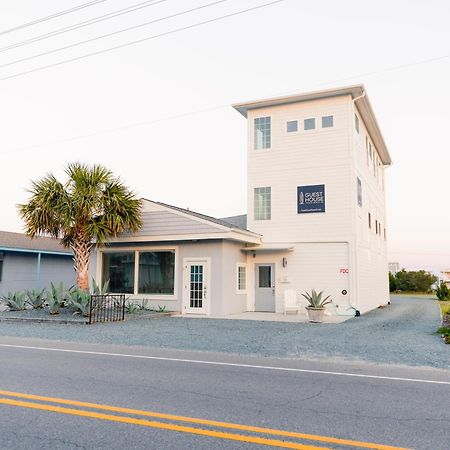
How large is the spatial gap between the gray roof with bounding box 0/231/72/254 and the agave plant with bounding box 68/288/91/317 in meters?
10.3

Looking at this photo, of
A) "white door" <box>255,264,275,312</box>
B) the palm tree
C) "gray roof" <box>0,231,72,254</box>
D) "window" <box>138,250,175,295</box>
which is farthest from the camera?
"gray roof" <box>0,231,72,254</box>

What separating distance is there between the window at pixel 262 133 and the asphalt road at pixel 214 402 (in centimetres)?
1397

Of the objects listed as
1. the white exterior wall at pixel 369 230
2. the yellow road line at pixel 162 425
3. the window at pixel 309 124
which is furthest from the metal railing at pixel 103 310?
the window at pixel 309 124

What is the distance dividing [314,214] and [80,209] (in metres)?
9.77

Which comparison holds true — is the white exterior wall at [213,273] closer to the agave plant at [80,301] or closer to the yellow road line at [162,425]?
the agave plant at [80,301]

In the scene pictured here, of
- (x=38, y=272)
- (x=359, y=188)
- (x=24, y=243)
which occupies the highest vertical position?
(x=359, y=188)

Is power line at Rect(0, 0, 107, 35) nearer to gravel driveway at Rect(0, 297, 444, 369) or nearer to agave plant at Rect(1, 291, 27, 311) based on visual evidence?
gravel driveway at Rect(0, 297, 444, 369)

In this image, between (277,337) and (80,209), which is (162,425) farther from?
(80,209)

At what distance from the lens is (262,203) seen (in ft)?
67.8

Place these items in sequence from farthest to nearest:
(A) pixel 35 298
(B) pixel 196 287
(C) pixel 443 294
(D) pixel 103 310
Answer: (C) pixel 443 294 < (B) pixel 196 287 < (A) pixel 35 298 < (D) pixel 103 310

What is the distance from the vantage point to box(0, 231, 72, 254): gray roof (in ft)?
85.5

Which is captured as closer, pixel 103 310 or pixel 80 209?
pixel 103 310

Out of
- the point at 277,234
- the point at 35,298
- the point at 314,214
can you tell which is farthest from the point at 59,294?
the point at 314,214

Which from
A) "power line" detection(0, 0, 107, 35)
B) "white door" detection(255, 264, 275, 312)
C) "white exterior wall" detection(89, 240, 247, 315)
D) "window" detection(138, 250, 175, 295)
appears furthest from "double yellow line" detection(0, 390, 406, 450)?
"white door" detection(255, 264, 275, 312)
